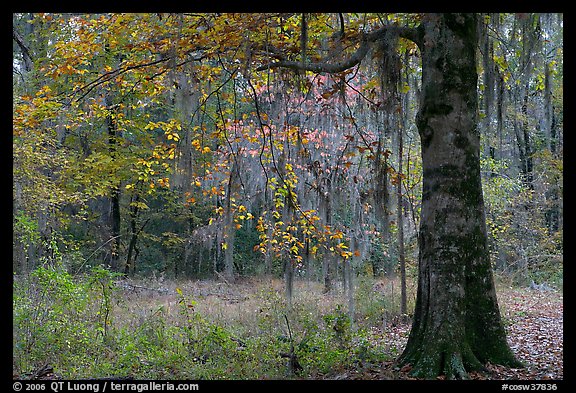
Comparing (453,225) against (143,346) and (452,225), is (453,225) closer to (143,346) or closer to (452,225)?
(452,225)

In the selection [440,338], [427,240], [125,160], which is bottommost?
[440,338]

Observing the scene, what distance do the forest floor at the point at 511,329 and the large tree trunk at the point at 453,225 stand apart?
0.27 m

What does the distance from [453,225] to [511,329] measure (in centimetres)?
371

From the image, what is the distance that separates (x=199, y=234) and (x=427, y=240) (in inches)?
488

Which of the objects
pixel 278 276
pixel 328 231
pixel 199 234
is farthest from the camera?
pixel 278 276

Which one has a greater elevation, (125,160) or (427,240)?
(125,160)

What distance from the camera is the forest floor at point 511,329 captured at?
5117mm

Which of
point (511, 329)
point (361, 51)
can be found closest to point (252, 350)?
point (361, 51)

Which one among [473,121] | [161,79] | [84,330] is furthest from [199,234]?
[473,121]

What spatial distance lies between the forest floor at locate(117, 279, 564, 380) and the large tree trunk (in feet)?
0.87

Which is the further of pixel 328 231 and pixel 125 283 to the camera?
pixel 125 283

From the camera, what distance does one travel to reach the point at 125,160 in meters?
14.9

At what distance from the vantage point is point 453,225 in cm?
528
